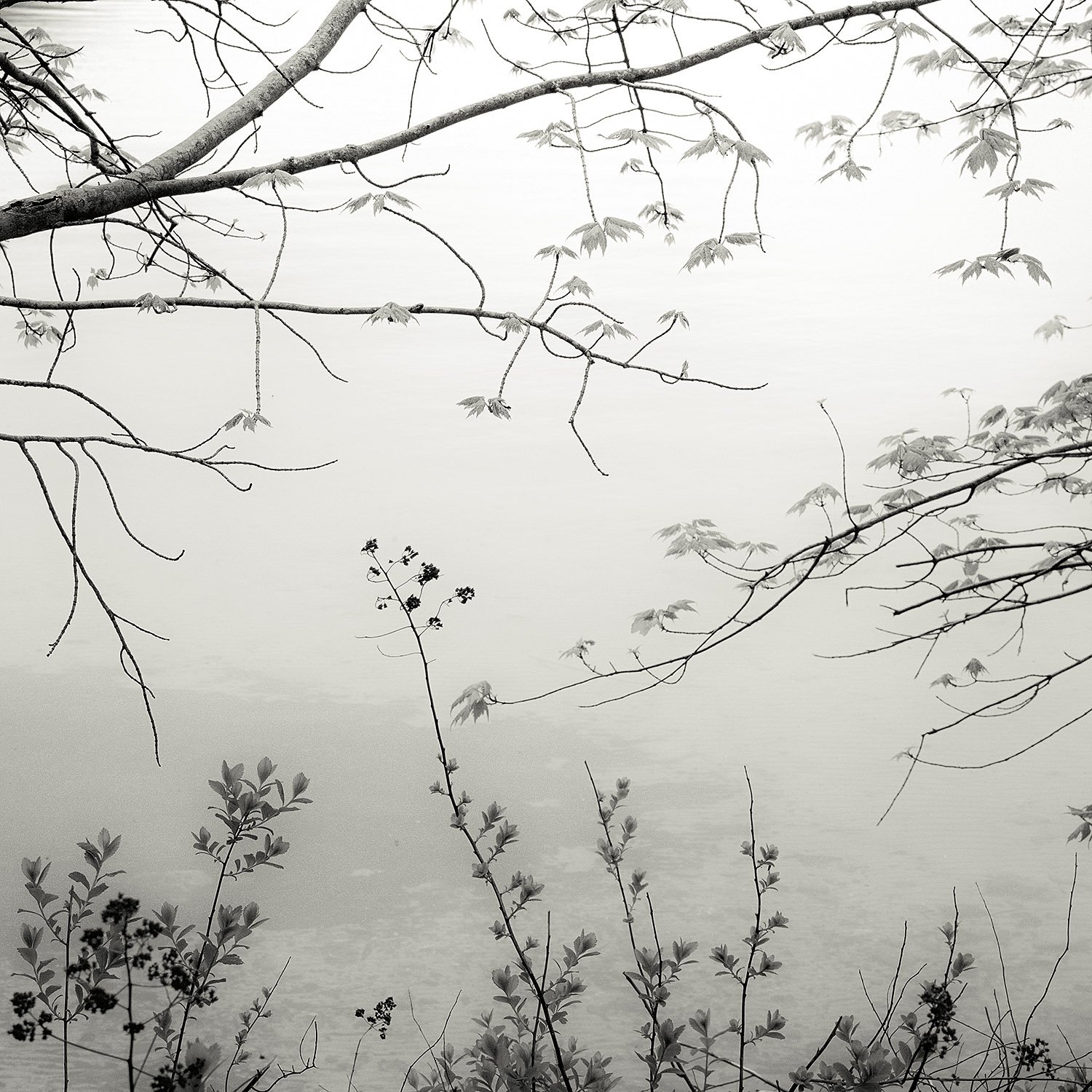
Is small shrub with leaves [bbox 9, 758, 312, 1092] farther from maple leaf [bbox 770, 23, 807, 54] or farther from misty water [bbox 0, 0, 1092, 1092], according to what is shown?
maple leaf [bbox 770, 23, 807, 54]

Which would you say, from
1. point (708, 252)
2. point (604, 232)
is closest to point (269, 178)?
point (604, 232)

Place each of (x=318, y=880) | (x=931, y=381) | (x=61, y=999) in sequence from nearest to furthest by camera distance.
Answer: (x=61, y=999)
(x=318, y=880)
(x=931, y=381)

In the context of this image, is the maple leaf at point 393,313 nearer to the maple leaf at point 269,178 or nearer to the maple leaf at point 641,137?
the maple leaf at point 269,178

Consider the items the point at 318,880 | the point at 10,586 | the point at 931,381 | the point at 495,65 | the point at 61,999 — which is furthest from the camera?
the point at 495,65

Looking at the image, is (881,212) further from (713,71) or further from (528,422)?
(528,422)

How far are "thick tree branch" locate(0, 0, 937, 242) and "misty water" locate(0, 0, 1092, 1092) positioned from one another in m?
1.31

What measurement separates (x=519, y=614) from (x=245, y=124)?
5.69 feet

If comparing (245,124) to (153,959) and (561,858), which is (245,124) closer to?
(153,959)

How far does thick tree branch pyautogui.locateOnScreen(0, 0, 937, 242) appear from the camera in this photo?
4.27 feet

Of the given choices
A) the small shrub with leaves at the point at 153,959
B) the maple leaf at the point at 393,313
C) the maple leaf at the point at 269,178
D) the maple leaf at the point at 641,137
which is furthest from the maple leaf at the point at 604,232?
the small shrub with leaves at the point at 153,959

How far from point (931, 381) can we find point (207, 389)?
7.99 ft

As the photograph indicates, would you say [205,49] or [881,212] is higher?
[205,49]

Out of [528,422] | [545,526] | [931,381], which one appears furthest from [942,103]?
[545,526]

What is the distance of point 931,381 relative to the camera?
334cm
